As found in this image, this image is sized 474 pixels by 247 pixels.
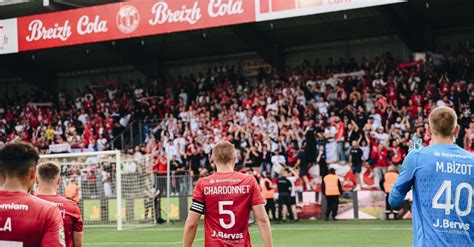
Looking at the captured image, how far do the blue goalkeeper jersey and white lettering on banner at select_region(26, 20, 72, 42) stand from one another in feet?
84.1

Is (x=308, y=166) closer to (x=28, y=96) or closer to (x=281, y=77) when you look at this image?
(x=281, y=77)

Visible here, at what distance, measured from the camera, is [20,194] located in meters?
4.77

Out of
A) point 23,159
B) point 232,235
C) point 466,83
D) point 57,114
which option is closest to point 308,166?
point 466,83

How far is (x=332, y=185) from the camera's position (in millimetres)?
23719

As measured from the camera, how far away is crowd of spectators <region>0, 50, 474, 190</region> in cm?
2592

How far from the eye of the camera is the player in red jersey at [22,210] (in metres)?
4.70

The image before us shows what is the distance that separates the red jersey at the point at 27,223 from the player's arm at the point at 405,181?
259 centimetres

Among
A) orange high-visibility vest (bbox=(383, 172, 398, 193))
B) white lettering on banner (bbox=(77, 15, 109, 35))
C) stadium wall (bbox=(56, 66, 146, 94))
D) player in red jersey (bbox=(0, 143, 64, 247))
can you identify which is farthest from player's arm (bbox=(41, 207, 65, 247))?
stadium wall (bbox=(56, 66, 146, 94))

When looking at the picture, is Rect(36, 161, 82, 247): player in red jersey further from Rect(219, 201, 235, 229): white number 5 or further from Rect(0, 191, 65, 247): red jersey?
Rect(0, 191, 65, 247): red jersey

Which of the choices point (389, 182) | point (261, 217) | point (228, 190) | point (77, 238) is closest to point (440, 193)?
point (261, 217)

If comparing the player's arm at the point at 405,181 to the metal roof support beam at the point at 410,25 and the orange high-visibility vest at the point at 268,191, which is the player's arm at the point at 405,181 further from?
the metal roof support beam at the point at 410,25

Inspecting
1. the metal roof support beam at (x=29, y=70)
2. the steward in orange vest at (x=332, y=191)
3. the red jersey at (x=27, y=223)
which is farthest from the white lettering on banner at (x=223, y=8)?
the red jersey at (x=27, y=223)

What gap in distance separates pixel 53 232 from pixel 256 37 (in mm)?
30007

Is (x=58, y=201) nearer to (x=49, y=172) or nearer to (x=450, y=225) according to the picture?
(x=49, y=172)
